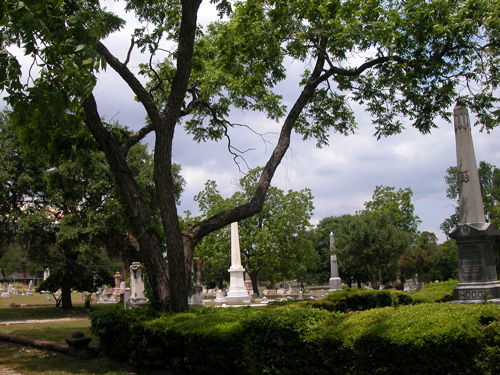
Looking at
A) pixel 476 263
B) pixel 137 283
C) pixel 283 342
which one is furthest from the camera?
pixel 137 283

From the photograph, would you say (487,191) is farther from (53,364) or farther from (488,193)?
(53,364)

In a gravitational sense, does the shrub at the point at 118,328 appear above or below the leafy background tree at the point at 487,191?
below

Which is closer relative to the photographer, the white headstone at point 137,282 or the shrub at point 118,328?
the shrub at point 118,328

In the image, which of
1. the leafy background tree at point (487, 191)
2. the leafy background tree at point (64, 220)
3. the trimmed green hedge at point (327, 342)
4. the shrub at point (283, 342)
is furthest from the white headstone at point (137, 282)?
the leafy background tree at point (487, 191)

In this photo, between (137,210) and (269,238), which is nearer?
(137,210)

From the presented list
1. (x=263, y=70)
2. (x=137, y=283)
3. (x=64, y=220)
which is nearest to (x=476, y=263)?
(x=263, y=70)

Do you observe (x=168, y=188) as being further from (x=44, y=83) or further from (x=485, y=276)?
(x=485, y=276)

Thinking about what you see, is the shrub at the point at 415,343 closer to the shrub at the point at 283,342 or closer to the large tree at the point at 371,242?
the shrub at the point at 283,342

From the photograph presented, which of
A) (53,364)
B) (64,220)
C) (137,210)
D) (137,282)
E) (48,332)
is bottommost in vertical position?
(48,332)

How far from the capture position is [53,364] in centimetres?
879

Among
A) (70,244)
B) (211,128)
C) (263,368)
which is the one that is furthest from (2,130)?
(263,368)

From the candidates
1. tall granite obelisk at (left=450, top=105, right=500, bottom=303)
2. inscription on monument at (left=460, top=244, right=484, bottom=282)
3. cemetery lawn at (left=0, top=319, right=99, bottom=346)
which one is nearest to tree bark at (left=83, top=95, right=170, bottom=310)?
cemetery lawn at (left=0, top=319, right=99, bottom=346)

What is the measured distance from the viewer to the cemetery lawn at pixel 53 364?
7949 millimetres

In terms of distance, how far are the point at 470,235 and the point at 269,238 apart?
22142mm
